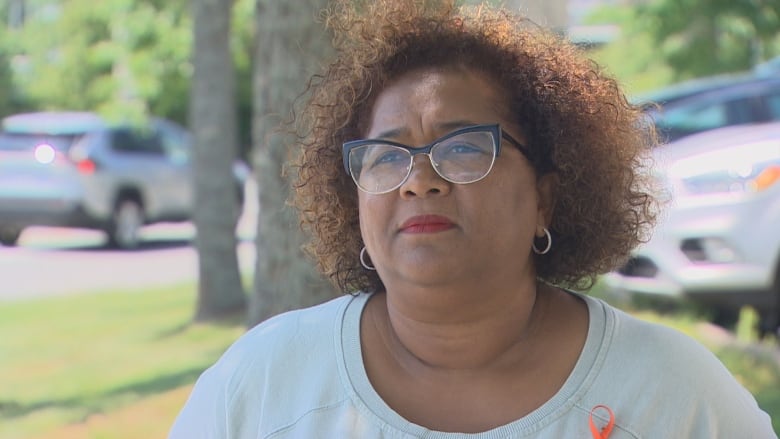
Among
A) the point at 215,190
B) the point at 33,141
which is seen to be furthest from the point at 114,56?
the point at 215,190

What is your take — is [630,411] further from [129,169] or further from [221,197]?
[129,169]

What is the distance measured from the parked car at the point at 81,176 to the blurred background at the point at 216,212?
0.08ft

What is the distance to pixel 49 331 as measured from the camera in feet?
28.7

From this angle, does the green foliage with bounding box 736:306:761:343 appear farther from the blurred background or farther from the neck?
the neck

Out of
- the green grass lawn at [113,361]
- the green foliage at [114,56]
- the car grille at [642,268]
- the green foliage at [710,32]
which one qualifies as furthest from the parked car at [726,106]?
the green foliage at [114,56]

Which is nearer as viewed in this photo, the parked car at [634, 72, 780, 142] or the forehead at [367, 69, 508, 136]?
the forehead at [367, 69, 508, 136]

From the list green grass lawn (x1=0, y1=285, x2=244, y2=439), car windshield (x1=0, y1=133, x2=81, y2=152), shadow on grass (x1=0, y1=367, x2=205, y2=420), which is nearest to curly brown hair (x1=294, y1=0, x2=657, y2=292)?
green grass lawn (x1=0, y1=285, x2=244, y2=439)

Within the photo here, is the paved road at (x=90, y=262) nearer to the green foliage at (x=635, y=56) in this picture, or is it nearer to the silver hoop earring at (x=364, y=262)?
the green foliage at (x=635, y=56)

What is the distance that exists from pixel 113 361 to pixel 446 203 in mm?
5533

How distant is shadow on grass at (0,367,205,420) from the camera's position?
6.03m

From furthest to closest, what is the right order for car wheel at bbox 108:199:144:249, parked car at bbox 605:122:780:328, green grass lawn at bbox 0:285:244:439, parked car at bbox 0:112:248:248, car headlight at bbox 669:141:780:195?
car wheel at bbox 108:199:144:249 < parked car at bbox 0:112:248:248 < car headlight at bbox 669:141:780:195 < parked car at bbox 605:122:780:328 < green grass lawn at bbox 0:285:244:439

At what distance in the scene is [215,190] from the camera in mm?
8812

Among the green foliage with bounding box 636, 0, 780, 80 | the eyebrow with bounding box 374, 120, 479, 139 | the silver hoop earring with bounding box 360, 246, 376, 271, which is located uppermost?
the green foliage with bounding box 636, 0, 780, 80

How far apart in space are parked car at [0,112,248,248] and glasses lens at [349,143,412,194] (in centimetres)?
1091
